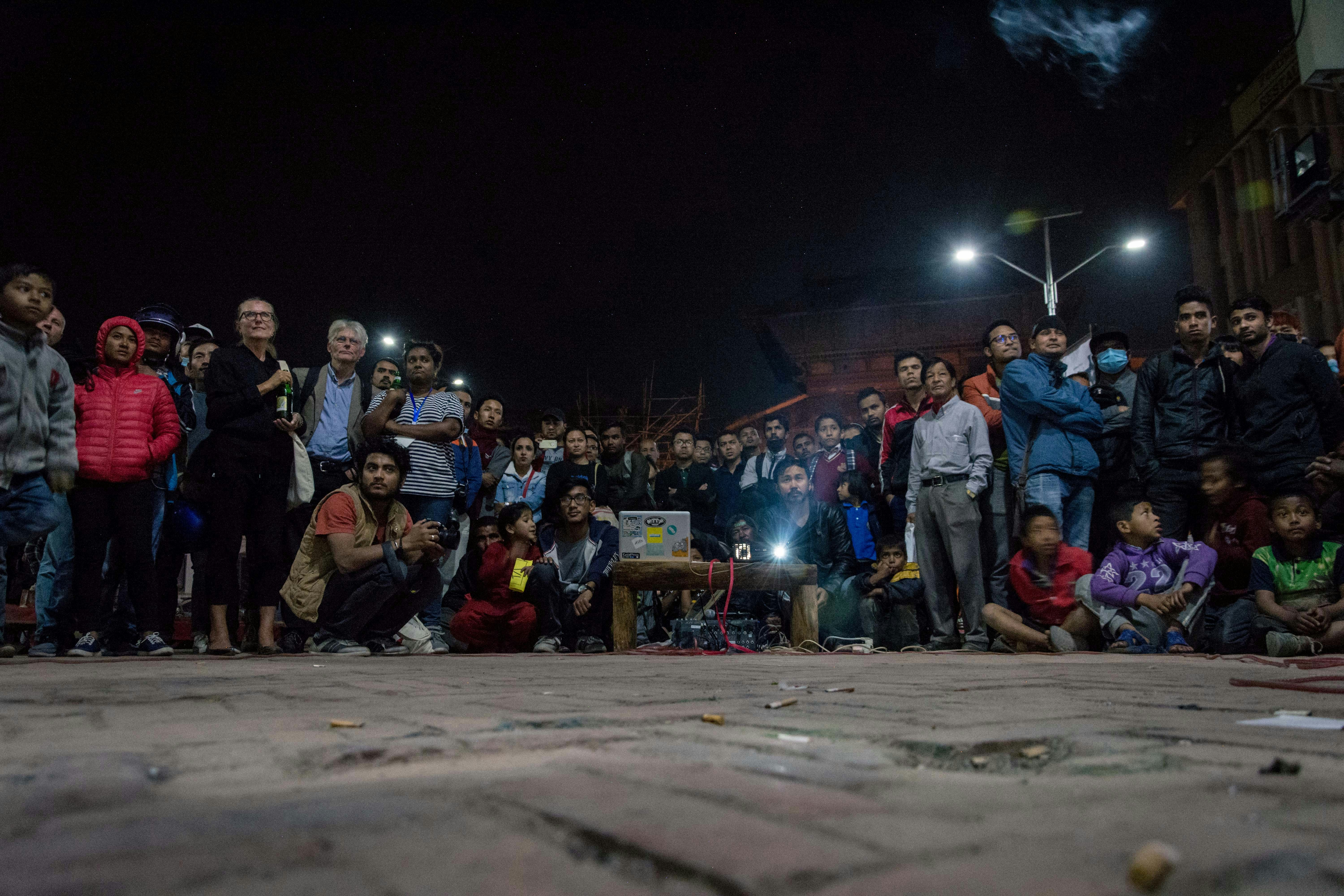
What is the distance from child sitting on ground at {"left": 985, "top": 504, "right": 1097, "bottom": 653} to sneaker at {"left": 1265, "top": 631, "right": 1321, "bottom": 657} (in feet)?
2.87

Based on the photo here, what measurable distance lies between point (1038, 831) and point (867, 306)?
24802 mm

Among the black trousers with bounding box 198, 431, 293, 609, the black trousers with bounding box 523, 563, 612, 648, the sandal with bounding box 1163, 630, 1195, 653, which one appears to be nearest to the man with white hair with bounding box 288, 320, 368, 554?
the black trousers with bounding box 198, 431, 293, 609

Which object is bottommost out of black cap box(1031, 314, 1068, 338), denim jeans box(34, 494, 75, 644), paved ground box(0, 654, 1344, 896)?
paved ground box(0, 654, 1344, 896)

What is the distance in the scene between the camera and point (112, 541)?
195 inches

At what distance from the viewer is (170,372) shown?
5605mm

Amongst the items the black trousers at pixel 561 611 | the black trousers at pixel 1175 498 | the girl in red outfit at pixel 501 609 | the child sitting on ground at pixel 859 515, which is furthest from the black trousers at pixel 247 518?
the black trousers at pixel 1175 498

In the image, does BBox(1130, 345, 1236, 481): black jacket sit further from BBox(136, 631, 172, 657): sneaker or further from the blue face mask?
BBox(136, 631, 172, 657): sneaker

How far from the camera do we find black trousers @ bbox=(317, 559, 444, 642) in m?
5.33

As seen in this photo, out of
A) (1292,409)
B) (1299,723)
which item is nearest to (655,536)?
(1292,409)

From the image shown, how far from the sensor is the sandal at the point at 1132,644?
486cm

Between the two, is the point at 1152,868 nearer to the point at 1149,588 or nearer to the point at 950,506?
the point at 1149,588

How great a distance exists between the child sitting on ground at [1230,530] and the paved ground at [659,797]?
10.3ft

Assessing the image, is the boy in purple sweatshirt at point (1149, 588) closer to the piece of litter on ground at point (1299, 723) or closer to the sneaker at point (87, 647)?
the piece of litter on ground at point (1299, 723)

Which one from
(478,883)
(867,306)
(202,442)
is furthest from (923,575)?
(867,306)
